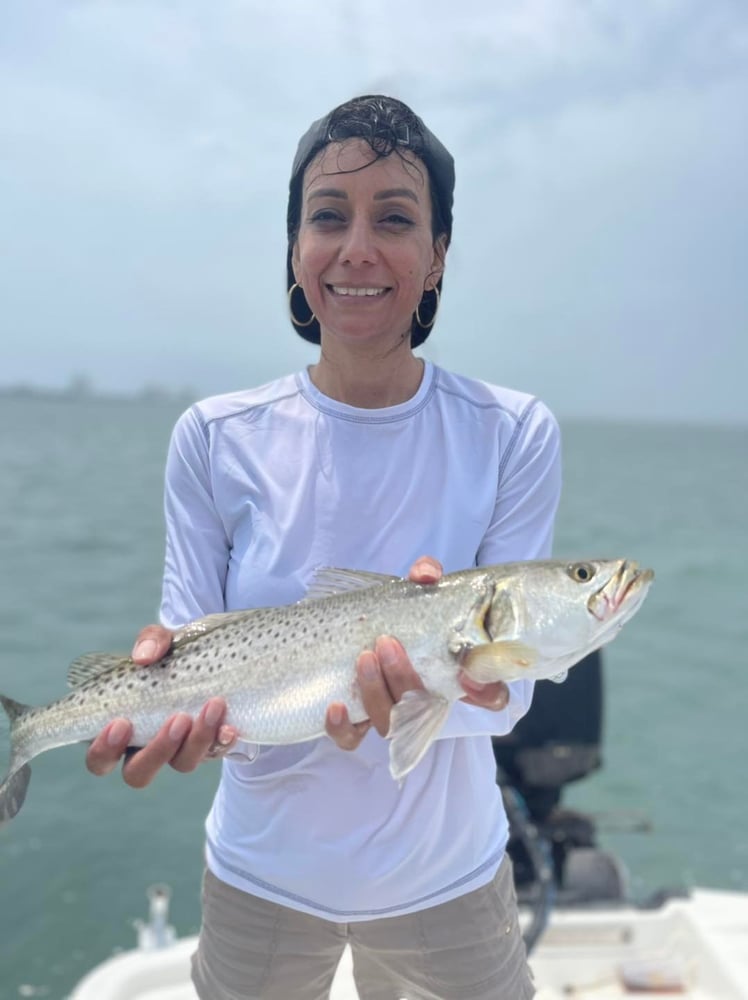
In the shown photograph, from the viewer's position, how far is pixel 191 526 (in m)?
3.11

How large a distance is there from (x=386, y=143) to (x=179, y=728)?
206 centimetres

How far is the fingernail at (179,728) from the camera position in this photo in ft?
9.51

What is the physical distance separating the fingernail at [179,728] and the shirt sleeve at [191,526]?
14.1 inches

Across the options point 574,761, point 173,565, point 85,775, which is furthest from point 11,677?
point 173,565

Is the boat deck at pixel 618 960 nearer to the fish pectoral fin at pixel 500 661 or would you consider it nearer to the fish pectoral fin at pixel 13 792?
the fish pectoral fin at pixel 13 792

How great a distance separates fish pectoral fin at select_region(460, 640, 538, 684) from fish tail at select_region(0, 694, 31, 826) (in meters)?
1.64

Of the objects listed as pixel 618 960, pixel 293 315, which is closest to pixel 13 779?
pixel 293 315

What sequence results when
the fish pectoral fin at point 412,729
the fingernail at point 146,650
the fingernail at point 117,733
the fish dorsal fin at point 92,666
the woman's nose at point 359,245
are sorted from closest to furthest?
the fish pectoral fin at point 412,729, the woman's nose at point 359,245, the fingernail at point 117,733, the fingernail at point 146,650, the fish dorsal fin at point 92,666

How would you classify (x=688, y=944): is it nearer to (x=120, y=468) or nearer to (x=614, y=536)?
(x=614, y=536)

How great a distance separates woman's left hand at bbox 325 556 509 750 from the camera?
275cm

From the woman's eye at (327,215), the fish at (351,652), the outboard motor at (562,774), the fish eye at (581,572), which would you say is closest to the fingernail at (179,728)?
the fish at (351,652)

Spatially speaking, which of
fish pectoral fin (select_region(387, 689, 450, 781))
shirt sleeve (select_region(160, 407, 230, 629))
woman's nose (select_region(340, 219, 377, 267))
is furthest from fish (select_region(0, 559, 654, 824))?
woman's nose (select_region(340, 219, 377, 267))

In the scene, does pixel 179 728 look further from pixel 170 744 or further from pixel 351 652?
pixel 351 652

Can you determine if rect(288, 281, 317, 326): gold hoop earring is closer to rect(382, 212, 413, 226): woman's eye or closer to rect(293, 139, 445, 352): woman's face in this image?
rect(293, 139, 445, 352): woman's face
